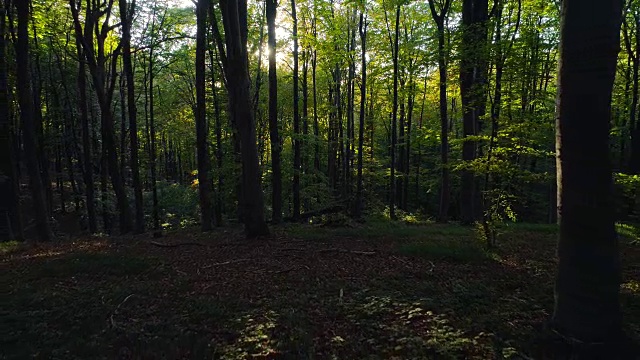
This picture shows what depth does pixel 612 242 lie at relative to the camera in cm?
418

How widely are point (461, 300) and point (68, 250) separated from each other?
1060cm

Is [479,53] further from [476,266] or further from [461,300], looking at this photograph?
[461,300]

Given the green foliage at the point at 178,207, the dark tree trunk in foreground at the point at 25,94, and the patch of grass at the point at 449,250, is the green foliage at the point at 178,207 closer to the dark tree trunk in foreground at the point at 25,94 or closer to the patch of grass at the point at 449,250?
the dark tree trunk in foreground at the point at 25,94

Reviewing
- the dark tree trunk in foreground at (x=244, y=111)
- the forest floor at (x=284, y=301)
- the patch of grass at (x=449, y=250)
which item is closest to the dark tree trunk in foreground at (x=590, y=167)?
the forest floor at (x=284, y=301)

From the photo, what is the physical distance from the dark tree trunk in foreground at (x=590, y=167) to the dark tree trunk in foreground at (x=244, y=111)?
8.80 m

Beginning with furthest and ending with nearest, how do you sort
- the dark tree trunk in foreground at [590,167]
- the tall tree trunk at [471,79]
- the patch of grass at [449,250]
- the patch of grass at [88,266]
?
the tall tree trunk at [471,79]
the patch of grass at [449,250]
the patch of grass at [88,266]
the dark tree trunk in foreground at [590,167]

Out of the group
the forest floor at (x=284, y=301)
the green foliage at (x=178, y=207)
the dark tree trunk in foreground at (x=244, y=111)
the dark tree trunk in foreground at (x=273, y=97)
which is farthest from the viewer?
the green foliage at (x=178, y=207)

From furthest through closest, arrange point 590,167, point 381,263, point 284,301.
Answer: point 381,263
point 284,301
point 590,167

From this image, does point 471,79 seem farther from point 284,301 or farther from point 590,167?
point 284,301

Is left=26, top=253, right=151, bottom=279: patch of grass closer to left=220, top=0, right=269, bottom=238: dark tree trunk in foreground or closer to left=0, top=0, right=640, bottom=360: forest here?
left=0, top=0, right=640, bottom=360: forest

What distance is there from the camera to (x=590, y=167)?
4.12 m

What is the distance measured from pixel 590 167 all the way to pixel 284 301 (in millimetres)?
4903

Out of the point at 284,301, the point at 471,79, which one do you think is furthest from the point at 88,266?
the point at 471,79

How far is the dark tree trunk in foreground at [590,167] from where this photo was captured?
13.2ft
